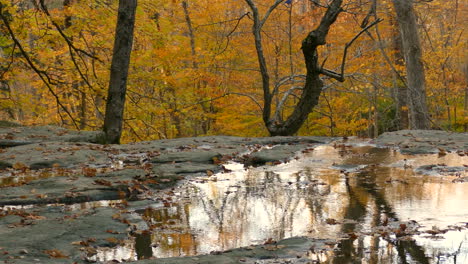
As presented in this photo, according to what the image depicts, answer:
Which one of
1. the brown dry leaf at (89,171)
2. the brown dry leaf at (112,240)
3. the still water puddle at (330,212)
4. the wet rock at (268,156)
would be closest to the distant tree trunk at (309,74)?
the wet rock at (268,156)

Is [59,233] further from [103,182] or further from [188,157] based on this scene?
[188,157]

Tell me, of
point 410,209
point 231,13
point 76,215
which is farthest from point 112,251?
point 231,13

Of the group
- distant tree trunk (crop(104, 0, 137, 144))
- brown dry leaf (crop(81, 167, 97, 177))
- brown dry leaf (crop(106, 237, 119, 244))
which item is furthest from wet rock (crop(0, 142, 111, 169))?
brown dry leaf (crop(106, 237, 119, 244))

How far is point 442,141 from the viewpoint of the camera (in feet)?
27.0

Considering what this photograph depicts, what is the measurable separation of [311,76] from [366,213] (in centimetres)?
574

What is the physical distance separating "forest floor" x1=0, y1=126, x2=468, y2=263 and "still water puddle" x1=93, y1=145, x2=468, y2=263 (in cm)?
24

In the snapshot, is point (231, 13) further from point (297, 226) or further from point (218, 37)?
point (297, 226)

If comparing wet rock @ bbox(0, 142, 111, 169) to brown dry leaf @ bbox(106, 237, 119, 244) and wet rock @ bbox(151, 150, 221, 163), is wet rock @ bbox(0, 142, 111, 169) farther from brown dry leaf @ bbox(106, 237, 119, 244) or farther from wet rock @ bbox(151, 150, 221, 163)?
brown dry leaf @ bbox(106, 237, 119, 244)

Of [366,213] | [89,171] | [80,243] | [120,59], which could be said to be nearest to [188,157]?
[89,171]

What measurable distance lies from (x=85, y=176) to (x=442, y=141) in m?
6.11

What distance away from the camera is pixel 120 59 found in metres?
8.99

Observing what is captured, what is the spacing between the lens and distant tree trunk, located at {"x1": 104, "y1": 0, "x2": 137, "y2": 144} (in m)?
8.86

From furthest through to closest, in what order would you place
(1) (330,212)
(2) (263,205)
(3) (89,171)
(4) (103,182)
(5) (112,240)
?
(3) (89,171), (4) (103,182), (2) (263,205), (1) (330,212), (5) (112,240)

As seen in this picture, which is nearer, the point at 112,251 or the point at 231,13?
the point at 112,251
